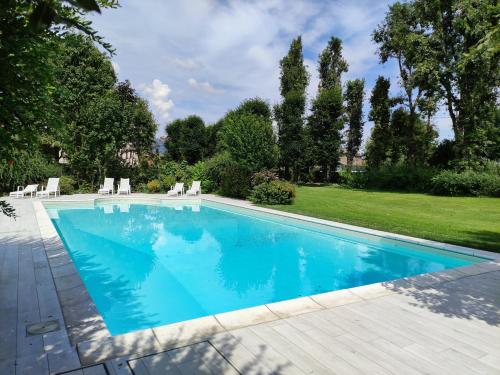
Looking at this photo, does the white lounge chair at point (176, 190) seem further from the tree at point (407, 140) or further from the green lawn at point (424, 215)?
the tree at point (407, 140)

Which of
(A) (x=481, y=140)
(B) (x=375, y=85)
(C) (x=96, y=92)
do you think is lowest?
(A) (x=481, y=140)

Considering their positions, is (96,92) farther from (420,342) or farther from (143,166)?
(420,342)

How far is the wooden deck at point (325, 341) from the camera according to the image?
111 inches

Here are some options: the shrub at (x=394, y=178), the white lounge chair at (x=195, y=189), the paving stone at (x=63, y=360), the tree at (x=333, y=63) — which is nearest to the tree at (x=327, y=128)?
the tree at (x=333, y=63)

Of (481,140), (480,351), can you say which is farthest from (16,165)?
(481,140)

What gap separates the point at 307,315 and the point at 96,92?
18744 mm

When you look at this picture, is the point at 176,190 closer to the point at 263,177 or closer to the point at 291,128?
the point at 263,177

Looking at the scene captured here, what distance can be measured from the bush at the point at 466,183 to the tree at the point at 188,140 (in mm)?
17374

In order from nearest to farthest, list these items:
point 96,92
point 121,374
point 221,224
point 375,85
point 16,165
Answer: point 121,374, point 16,165, point 221,224, point 96,92, point 375,85

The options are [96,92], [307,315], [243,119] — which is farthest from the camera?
[96,92]

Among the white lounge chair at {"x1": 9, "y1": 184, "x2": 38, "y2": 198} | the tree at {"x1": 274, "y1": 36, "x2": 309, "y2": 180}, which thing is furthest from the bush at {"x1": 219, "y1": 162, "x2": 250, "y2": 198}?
the white lounge chair at {"x1": 9, "y1": 184, "x2": 38, "y2": 198}

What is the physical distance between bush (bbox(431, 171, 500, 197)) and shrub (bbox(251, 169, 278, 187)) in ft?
30.4

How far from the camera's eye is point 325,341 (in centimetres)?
331

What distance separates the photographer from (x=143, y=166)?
20719 millimetres
